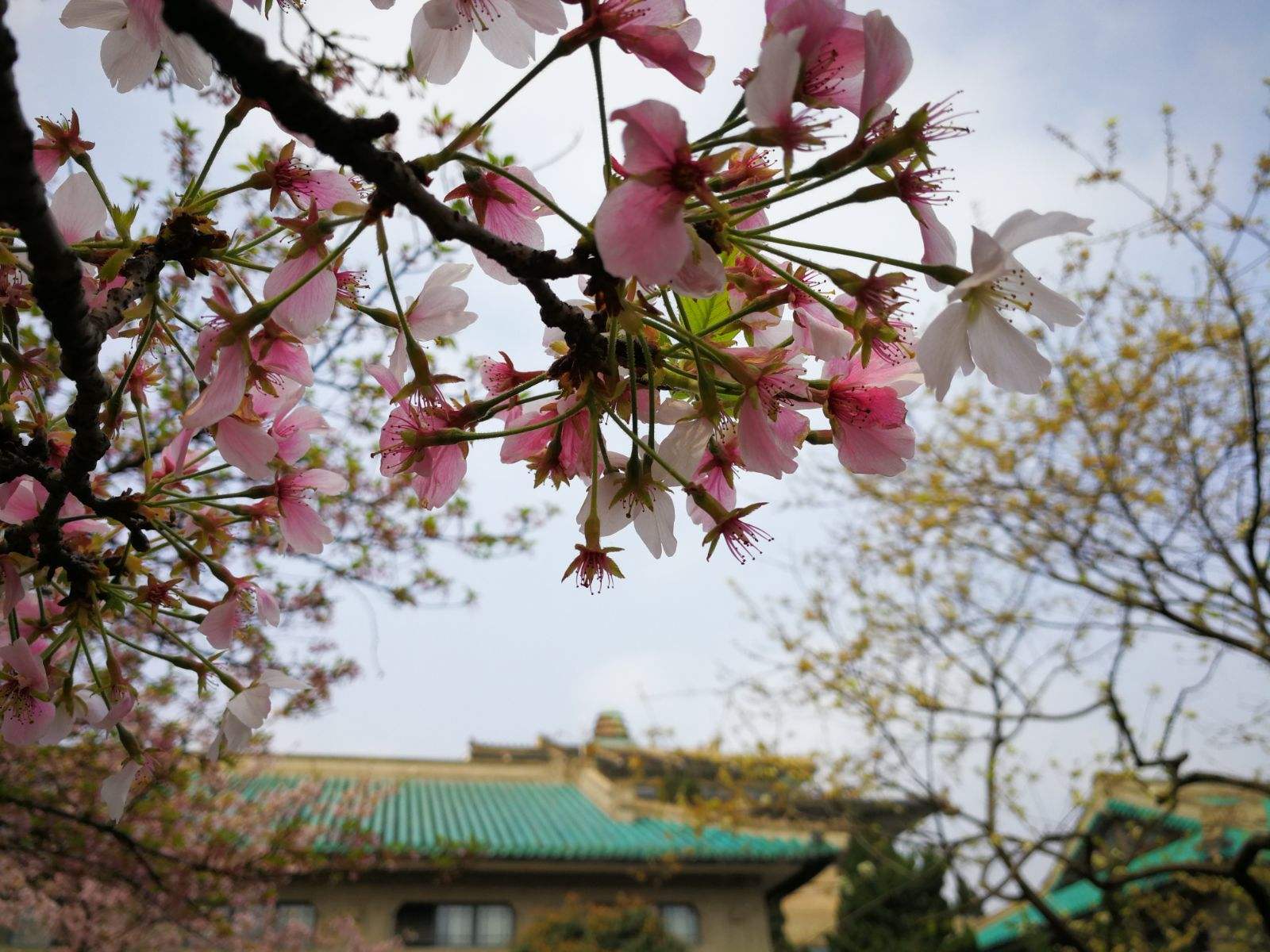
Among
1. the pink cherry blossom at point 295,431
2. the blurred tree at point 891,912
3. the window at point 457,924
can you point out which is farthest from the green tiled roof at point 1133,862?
the pink cherry blossom at point 295,431

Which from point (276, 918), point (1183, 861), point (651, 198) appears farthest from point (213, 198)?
point (1183, 861)

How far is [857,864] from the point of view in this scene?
419 inches

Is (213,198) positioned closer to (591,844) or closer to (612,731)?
(591,844)

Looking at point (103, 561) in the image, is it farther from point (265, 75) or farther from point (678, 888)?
point (678, 888)

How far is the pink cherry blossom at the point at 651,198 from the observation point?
74 cm

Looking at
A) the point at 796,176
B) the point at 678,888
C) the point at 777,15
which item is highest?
the point at 777,15

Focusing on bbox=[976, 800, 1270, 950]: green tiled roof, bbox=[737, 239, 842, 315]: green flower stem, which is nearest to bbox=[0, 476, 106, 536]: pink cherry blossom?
bbox=[737, 239, 842, 315]: green flower stem

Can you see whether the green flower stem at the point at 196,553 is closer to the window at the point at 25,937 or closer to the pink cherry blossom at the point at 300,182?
the pink cherry blossom at the point at 300,182

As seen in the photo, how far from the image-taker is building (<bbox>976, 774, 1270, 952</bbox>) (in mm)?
9156

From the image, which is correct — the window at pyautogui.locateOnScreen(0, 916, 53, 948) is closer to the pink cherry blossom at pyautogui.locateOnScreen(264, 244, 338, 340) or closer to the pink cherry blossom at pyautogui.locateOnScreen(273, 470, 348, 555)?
the pink cherry blossom at pyautogui.locateOnScreen(273, 470, 348, 555)

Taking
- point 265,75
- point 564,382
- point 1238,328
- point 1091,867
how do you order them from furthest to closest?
1. point 1238,328
2. point 1091,867
3. point 564,382
4. point 265,75

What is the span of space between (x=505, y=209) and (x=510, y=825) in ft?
37.3

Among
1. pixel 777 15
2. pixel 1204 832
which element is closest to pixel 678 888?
pixel 1204 832

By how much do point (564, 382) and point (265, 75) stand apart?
17.1 inches
